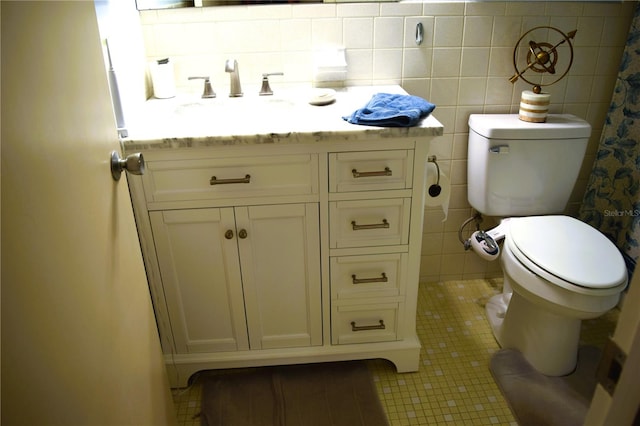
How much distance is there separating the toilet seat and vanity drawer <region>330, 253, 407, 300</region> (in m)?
0.41

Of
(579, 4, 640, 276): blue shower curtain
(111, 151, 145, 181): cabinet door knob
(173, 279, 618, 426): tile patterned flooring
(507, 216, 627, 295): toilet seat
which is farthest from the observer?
(579, 4, 640, 276): blue shower curtain

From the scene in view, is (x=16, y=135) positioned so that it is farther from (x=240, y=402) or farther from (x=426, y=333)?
(x=426, y=333)

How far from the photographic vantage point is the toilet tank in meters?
1.75

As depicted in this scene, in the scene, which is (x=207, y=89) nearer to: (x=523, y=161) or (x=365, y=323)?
(x=365, y=323)

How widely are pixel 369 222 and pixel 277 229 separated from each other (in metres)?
0.28

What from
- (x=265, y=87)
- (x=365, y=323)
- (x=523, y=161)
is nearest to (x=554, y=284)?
(x=523, y=161)

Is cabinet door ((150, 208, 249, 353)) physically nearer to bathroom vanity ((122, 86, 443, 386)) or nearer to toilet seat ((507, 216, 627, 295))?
bathroom vanity ((122, 86, 443, 386))

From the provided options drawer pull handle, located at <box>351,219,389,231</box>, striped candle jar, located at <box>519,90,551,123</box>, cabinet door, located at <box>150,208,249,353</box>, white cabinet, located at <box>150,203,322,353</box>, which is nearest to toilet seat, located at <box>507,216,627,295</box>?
striped candle jar, located at <box>519,90,551,123</box>

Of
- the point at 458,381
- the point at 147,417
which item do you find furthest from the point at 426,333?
the point at 147,417

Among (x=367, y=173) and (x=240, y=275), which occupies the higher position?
(x=367, y=173)

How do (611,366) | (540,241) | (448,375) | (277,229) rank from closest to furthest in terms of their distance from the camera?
(611,366) < (277,229) < (540,241) < (448,375)

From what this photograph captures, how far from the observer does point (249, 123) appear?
145 centimetres

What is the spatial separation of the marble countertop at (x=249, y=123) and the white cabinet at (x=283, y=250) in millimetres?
37

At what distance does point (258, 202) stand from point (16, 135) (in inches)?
32.8
